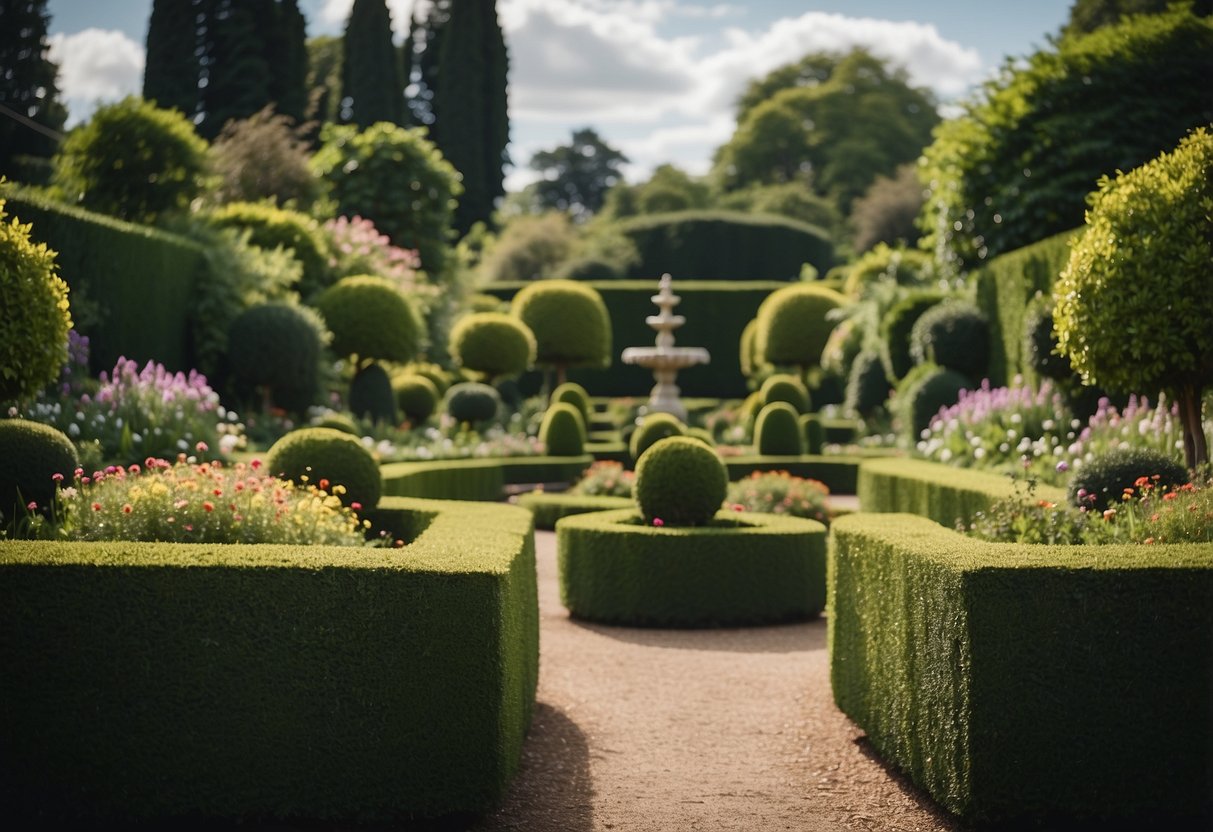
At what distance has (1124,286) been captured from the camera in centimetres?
754

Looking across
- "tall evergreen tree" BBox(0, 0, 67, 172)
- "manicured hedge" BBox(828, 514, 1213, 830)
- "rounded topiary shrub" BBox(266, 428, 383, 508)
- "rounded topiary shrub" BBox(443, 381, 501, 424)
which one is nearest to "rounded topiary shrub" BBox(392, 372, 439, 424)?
"rounded topiary shrub" BBox(443, 381, 501, 424)

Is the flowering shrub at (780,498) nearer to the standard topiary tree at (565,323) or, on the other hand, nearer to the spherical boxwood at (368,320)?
the spherical boxwood at (368,320)

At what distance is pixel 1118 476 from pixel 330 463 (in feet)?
15.9

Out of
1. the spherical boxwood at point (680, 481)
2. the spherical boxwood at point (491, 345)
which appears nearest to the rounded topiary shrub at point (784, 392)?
the spherical boxwood at point (491, 345)

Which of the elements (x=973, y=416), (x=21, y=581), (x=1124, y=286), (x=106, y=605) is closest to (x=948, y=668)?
(x=106, y=605)

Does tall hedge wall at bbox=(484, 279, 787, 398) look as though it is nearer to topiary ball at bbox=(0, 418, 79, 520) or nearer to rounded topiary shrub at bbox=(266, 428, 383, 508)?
rounded topiary shrub at bbox=(266, 428, 383, 508)

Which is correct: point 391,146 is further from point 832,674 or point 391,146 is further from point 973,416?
point 832,674

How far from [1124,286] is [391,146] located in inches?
905

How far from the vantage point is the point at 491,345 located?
25.4 meters

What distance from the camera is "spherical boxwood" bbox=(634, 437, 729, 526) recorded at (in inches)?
360

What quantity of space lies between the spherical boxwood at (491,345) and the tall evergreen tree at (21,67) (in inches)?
427

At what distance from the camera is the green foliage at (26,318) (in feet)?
23.3

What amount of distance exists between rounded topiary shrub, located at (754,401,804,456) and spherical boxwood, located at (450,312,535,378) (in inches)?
328

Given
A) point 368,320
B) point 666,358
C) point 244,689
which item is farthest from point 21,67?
point 666,358
